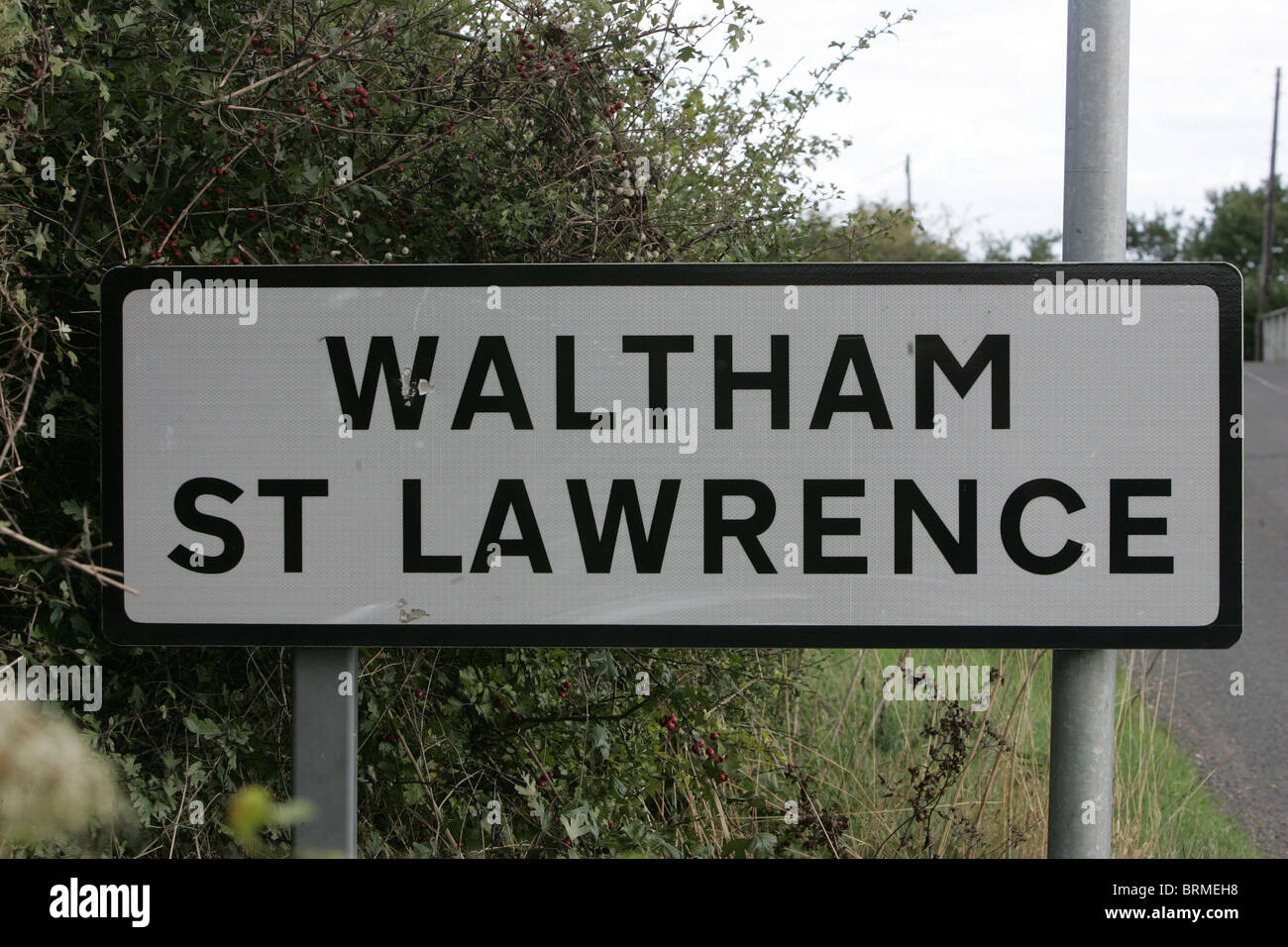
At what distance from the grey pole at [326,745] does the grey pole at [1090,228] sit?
3.62ft

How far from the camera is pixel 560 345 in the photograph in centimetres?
176

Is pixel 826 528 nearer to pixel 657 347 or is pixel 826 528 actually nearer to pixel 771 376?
pixel 771 376

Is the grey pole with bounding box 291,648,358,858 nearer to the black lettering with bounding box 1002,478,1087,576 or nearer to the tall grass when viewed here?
the black lettering with bounding box 1002,478,1087,576

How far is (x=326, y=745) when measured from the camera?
1.73 metres

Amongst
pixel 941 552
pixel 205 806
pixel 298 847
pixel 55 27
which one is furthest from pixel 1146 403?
pixel 55 27

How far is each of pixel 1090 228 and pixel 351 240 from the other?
5.58 ft

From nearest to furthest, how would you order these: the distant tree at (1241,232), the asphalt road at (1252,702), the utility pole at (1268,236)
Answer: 1. the asphalt road at (1252,702)
2. the utility pole at (1268,236)
3. the distant tree at (1241,232)

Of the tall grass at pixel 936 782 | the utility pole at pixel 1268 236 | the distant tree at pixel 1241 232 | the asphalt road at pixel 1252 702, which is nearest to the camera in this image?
the tall grass at pixel 936 782

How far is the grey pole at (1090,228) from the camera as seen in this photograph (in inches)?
66.1

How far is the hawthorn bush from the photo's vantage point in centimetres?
237

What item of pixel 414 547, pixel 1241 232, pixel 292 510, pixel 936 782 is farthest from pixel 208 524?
pixel 1241 232

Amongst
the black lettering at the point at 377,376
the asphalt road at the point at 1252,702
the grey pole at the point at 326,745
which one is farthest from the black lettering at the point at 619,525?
the asphalt road at the point at 1252,702

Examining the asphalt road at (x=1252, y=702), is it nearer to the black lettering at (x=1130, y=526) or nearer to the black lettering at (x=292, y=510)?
the black lettering at (x=1130, y=526)

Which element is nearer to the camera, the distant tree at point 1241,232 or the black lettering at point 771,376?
the black lettering at point 771,376
